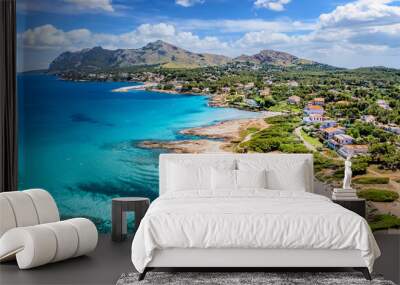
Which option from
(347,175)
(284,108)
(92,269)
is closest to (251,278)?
(92,269)

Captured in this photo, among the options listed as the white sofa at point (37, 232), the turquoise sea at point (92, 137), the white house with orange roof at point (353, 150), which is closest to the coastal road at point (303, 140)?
the white house with orange roof at point (353, 150)

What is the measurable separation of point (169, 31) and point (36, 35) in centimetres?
162

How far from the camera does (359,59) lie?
8.40 m

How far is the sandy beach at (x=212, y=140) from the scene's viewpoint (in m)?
8.30

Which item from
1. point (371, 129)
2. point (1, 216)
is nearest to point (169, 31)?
point (371, 129)

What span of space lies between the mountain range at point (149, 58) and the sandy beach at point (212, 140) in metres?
0.72

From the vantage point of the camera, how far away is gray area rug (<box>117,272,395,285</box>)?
A: 530 cm

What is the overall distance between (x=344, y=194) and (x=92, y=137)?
304 cm

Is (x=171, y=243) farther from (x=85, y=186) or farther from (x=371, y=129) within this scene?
(x=371, y=129)

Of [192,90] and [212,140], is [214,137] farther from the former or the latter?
[192,90]

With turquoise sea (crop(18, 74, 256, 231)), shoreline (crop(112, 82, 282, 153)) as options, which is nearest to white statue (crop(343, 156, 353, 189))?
shoreline (crop(112, 82, 282, 153))

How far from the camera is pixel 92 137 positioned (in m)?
8.34

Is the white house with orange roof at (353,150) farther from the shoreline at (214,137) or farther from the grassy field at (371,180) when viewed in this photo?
the shoreline at (214,137)

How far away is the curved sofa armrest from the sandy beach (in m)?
2.35
